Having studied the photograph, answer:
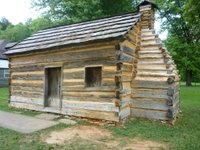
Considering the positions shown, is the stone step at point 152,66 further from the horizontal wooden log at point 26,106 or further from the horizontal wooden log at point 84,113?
the horizontal wooden log at point 26,106

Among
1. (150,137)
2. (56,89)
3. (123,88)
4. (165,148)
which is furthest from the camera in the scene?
(56,89)

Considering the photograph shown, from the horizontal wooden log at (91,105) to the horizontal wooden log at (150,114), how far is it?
168cm

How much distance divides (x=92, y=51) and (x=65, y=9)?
23.9 meters

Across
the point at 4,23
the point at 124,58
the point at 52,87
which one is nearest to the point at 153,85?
the point at 124,58

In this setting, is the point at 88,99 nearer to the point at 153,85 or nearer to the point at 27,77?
the point at 153,85

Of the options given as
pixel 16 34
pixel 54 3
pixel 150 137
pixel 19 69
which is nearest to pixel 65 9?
pixel 54 3

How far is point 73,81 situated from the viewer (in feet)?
34.0

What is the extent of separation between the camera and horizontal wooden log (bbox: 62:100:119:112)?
360 inches

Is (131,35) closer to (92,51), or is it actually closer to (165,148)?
(92,51)

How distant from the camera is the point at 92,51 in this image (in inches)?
385

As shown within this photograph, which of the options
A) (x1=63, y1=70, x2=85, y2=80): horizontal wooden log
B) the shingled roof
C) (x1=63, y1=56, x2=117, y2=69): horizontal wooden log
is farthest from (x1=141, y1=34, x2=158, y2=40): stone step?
(x1=63, y1=70, x2=85, y2=80): horizontal wooden log

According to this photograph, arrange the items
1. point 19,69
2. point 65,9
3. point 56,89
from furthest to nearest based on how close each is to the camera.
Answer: point 65,9
point 19,69
point 56,89

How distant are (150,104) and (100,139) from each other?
11.5 ft

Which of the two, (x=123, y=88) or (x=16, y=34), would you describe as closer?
(x=123, y=88)
